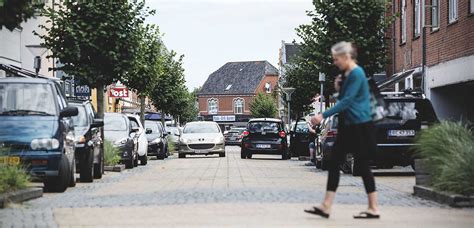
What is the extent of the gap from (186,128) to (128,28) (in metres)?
12.8

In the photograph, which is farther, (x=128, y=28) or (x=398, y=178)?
(x=128, y=28)

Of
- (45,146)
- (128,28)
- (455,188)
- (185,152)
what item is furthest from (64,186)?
(185,152)

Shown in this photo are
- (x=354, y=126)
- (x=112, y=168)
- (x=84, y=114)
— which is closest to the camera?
(x=354, y=126)

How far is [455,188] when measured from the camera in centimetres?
1287

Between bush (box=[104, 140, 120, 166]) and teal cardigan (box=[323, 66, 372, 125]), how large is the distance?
15.9m

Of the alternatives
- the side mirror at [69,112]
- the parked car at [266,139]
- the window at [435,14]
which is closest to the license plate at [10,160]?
the side mirror at [69,112]

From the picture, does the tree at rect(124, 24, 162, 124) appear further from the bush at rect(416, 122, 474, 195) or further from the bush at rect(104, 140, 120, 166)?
the bush at rect(416, 122, 474, 195)

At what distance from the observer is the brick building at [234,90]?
162m

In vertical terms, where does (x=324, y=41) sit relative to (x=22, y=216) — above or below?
above

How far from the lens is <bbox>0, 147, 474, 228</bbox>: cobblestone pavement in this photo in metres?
10.3

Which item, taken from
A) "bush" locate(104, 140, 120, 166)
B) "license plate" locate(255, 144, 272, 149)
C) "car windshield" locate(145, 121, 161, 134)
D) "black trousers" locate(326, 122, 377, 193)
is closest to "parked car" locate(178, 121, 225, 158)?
"car windshield" locate(145, 121, 161, 134)

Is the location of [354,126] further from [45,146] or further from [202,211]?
[45,146]

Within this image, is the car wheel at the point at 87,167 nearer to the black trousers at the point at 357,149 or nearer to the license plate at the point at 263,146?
the black trousers at the point at 357,149

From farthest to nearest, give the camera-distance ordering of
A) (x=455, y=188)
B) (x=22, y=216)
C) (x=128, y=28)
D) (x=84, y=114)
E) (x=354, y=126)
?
(x=128, y=28), (x=84, y=114), (x=455, y=188), (x=22, y=216), (x=354, y=126)
